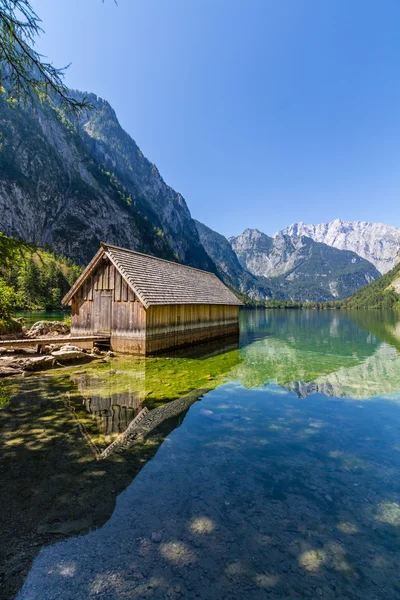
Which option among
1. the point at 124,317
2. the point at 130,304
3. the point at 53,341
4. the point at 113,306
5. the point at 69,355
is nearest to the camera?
the point at 69,355

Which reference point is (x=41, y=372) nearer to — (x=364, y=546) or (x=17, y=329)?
(x=17, y=329)

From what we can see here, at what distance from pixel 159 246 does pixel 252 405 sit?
628ft

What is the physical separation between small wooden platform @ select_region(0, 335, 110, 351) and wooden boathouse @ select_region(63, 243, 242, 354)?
517 mm

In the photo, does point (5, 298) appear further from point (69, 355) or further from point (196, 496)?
point (196, 496)

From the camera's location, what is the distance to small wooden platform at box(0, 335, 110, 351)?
53.9 ft

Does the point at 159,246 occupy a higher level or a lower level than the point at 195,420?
higher

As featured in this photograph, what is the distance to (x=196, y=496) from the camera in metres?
5.18

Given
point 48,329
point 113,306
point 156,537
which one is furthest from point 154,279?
point 156,537

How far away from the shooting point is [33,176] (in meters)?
139

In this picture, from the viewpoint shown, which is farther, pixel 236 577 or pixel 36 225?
pixel 36 225

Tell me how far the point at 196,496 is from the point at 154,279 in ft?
56.7

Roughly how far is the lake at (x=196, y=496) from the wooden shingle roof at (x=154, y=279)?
8951 mm

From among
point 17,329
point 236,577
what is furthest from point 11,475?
point 17,329

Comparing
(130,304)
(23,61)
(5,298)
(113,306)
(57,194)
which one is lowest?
(113,306)
